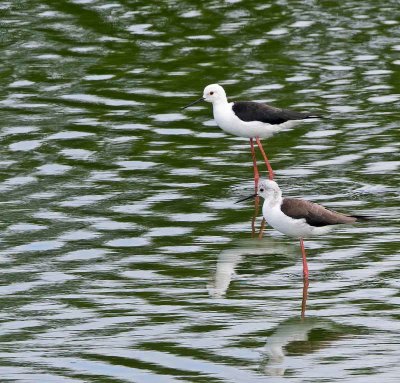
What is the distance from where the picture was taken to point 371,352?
38.8ft

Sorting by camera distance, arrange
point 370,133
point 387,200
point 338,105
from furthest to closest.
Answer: point 338,105
point 370,133
point 387,200

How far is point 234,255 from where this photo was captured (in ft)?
49.8

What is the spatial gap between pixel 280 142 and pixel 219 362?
30.5 ft

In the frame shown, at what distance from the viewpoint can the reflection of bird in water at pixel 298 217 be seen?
14.1 meters

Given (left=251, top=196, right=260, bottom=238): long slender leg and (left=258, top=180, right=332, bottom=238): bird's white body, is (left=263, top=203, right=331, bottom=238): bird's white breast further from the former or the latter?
(left=251, top=196, right=260, bottom=238): long slender leg

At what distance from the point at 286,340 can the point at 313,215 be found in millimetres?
2131

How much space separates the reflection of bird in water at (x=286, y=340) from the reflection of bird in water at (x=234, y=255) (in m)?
1.19

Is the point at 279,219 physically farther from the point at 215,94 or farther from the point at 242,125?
the point at 215,94

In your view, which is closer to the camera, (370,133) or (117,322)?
(117,322)

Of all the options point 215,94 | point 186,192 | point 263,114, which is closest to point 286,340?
point 186,192

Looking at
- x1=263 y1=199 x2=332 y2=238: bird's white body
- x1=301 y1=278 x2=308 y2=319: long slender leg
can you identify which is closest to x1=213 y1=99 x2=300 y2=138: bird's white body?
x1=263 y1=199 x2=332 y2=238: bird's white body

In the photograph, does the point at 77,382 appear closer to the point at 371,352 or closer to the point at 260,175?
the point at 371,352

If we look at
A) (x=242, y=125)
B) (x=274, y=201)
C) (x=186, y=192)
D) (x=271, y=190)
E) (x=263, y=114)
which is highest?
(x=271, y=190)

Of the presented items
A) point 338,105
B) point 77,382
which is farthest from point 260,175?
point 77,382
